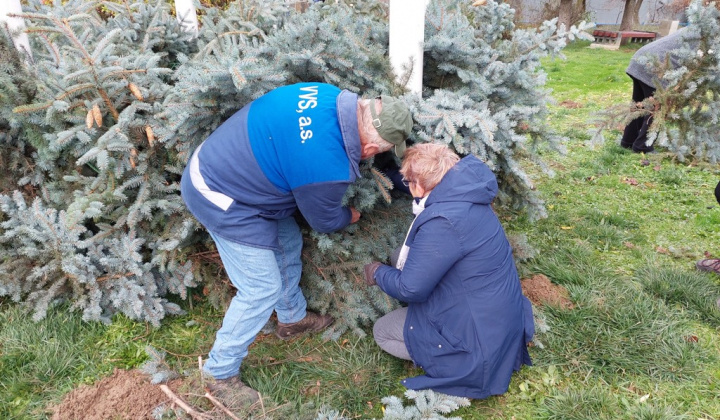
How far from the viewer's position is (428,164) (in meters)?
2.42

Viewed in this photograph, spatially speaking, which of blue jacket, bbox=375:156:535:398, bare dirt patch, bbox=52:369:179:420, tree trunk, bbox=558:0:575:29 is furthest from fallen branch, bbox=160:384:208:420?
tree trunk, bbox=558:0:575:29

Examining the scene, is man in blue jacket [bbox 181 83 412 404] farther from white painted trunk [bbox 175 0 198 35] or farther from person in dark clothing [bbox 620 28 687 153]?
person in dark clothing [bbox 620 28 687 153]

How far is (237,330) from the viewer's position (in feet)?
8.22

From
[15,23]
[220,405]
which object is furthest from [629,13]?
[220,405]

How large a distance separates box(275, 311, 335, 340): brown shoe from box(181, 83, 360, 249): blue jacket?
2.78 feet

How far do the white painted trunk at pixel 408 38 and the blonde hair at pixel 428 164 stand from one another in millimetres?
630

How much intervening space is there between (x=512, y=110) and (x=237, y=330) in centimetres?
216

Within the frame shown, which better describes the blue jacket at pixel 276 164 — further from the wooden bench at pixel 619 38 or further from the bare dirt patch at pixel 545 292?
the wooden bench at pixel 619 38

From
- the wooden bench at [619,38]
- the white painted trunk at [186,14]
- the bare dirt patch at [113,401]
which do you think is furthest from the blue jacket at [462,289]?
the wooden bench at [619,38]

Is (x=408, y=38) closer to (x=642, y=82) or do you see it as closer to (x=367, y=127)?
(x=367, y=127)

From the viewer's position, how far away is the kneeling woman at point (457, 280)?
2350 millimetres

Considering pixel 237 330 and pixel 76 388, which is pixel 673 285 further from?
pixel 76 388

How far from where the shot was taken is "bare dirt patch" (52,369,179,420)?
2.47 meters

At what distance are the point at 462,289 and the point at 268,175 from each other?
118 centimetres
